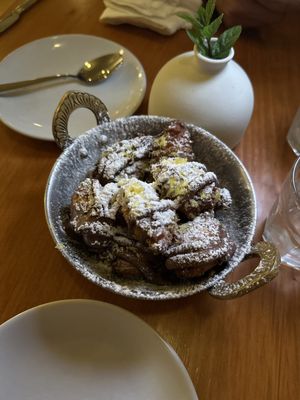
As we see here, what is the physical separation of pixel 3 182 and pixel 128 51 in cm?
51

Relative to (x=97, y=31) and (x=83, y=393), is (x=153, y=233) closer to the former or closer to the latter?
(x=83, y=393)

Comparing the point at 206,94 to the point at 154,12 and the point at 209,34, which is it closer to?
the point at 209,34

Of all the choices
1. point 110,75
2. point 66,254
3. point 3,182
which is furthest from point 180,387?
point 110,75

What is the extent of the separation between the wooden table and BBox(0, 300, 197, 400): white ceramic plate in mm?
57

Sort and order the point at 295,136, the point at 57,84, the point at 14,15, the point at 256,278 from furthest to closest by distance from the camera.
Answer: the point at 14,15
the point at 57,84
the point at 295,136
the point at 256,278

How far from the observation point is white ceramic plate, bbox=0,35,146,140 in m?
0.93

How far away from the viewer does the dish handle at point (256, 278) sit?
0.56 m

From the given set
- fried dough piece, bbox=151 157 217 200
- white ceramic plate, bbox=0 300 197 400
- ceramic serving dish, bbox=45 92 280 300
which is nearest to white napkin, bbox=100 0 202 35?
ceramic serving dish, bbox=45 92 280 300

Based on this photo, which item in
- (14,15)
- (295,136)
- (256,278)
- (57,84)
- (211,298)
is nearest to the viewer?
(256,278)

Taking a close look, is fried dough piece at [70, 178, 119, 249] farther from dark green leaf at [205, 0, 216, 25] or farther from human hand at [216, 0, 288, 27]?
human hand at [216, 0, 288, 27]

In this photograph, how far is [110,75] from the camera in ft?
3.43

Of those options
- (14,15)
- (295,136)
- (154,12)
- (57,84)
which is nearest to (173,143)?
(295,136)

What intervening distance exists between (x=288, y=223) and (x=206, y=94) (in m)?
0.29

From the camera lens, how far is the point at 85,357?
0.62 meters
